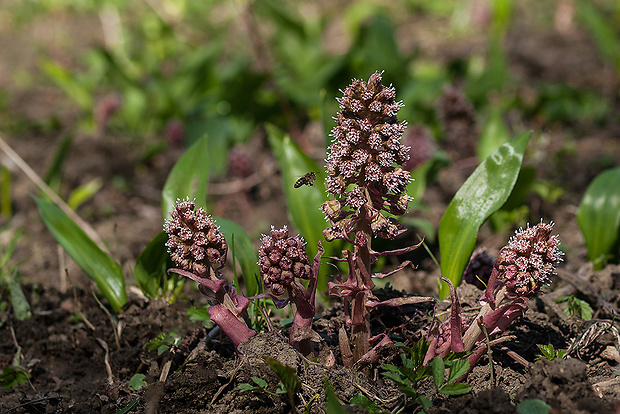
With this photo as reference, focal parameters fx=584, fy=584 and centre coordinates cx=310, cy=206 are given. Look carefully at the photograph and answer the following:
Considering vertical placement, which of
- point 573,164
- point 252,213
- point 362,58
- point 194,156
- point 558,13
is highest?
point 558,13

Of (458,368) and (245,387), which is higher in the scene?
(245,387)

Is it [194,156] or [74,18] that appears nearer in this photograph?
[194,156]

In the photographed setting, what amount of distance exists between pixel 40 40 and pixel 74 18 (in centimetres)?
140

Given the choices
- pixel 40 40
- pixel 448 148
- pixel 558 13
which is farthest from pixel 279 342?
pixel 40 40

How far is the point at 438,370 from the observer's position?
1.68 m

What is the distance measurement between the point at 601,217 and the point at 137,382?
2.25 metres

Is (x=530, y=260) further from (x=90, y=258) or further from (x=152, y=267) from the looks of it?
(x=90, y=258)

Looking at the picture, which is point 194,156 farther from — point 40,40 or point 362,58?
A: point 40,40

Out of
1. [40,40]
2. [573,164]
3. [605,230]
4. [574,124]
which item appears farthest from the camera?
[40,40]

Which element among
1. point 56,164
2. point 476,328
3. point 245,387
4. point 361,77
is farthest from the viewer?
point 361,77

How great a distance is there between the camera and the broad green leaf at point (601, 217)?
281 cm

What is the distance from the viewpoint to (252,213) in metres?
4.67

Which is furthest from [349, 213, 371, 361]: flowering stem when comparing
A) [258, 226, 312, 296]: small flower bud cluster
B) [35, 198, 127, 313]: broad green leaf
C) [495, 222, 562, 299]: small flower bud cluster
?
[35, 198, 127, 313]: broad green leaf

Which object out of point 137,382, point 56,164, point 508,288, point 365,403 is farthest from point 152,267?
point 56,164
